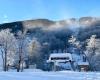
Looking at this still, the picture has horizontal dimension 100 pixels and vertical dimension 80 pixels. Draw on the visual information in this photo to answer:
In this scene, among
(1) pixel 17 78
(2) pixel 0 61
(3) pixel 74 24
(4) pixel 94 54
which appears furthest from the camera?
(4) pixel 94 54

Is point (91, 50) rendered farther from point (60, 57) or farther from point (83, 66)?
point (60, 57)

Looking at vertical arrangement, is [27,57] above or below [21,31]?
below

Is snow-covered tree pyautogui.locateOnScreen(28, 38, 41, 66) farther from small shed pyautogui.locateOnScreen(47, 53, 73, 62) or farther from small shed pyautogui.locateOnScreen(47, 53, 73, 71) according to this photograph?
small shed pyautogui.locateOnScreen(47, 53, 73, 71)

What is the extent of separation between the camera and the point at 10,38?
45.1 meters

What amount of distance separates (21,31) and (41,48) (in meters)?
10.3

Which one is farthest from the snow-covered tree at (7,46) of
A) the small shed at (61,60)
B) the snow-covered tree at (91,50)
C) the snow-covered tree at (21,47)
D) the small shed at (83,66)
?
the snow-covered tree at (91,50)

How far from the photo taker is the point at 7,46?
144ft

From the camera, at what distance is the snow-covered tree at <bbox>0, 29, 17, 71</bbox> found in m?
43.8

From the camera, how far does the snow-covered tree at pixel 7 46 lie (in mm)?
43844

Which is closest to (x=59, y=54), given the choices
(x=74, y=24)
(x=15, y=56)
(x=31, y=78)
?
(x=15, y=56)

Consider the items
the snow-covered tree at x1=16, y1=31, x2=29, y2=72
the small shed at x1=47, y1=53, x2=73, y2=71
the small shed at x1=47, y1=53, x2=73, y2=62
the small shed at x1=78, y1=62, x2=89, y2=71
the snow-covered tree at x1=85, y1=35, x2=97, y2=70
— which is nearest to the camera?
the snow-covered tree at x1=16, y1=31, x2=29, y2=72

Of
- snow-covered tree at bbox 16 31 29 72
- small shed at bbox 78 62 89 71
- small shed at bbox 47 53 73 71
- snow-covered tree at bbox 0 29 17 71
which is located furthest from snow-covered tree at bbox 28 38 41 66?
small shed at bbox 78 62 89 71

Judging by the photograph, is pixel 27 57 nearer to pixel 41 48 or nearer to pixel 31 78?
pixel 41 48

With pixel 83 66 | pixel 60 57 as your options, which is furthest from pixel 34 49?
pixel 83 66
